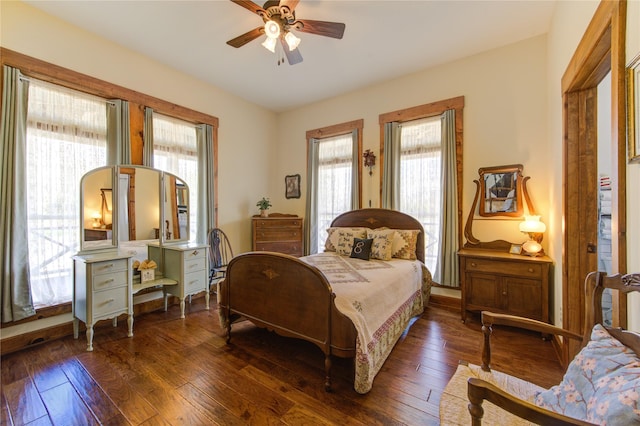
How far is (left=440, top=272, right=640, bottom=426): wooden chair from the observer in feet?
2.69

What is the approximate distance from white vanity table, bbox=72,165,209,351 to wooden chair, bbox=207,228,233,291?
14.2 inches

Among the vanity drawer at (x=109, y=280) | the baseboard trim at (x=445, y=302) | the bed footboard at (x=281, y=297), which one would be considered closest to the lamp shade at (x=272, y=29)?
the bed footboard at (x=281, y=297)

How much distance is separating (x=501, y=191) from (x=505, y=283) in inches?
42.6

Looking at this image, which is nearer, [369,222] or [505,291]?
[505,291]

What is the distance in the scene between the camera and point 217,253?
4102 mm

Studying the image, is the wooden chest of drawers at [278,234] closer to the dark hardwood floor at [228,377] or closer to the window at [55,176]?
the dark hardwood floor at [228,377]

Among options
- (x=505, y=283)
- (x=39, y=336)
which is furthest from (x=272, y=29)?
(x=39, y=336)

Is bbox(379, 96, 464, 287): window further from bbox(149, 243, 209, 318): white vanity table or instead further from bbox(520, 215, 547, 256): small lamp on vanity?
bbox(149, 243, 209, 318): white vanity table

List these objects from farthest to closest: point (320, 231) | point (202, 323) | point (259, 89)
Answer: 1. point (320, 231)
2. point (259, 89)
3. point (202, 323)

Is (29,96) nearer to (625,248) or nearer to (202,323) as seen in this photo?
(202,323)

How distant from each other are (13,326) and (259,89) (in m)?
4.02

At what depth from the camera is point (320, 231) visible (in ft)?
15.4

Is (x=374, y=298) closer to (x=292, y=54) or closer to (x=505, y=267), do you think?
(x=505, y=267)

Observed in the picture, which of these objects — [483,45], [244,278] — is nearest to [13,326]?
[244,278]
